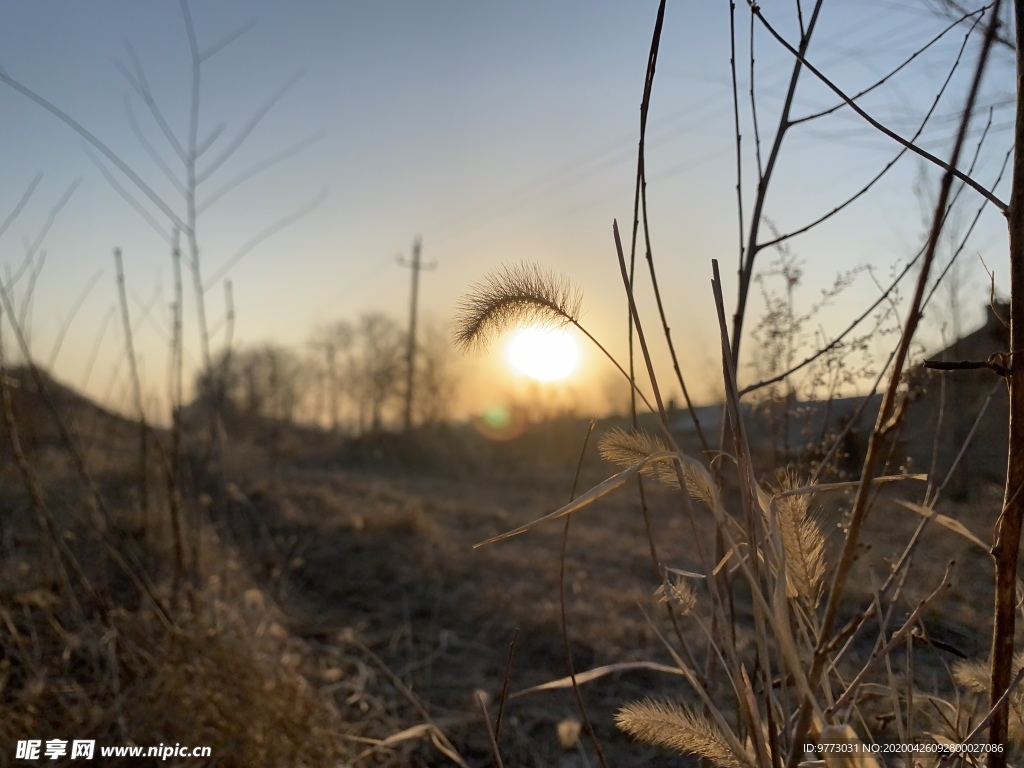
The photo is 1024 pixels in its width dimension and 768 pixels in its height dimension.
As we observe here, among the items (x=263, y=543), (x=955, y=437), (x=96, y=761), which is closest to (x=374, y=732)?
(x=96, y=761)

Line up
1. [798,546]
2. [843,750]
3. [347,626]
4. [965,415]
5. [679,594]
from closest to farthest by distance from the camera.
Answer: [843,750]
[798,546]
[679,594]
[965,415]
[347,626]

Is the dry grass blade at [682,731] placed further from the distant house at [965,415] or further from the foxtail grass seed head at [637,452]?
the distant house at [965,415]

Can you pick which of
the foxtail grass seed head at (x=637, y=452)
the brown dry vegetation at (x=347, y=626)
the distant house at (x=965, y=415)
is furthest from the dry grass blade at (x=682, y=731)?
the distant house at (x=965, y=415)

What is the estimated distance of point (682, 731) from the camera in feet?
2.97

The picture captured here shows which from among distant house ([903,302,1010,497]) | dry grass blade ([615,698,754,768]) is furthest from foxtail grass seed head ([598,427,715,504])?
distant house ([903,302,1010,497])

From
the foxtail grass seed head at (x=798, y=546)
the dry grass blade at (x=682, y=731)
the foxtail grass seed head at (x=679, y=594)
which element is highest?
the foxtail grass seed head at (x=798, y=546)

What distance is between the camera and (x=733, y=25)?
3.25 feet

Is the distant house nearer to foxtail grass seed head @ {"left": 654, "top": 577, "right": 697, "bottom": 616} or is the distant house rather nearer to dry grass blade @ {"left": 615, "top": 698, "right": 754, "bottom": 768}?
foxtail grass seed head @ {"left": 654, "top": 577, "right": 697, "bottom": 616}

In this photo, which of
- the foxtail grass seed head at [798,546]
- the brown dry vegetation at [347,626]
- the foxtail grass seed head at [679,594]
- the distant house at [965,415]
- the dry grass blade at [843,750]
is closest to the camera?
the dry grass blade at [843,750]

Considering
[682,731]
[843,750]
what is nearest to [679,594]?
[682,731]

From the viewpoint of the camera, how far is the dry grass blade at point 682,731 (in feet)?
2.86

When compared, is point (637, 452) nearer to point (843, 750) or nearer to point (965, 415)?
point (843, 750)

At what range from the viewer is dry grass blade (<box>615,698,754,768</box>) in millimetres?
873

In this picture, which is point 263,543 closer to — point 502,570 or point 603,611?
point 502,570
